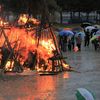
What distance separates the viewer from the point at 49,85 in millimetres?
16047

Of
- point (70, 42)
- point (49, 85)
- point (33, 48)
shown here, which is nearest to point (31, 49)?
point (33, 48)

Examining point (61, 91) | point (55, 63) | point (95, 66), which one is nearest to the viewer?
point (61, 91)

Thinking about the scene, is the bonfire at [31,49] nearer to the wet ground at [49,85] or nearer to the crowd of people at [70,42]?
the wet ground at [49,85]

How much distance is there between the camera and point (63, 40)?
108 feet

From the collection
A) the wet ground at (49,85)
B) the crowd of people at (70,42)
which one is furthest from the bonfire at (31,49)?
the crowd of people at (70,42)

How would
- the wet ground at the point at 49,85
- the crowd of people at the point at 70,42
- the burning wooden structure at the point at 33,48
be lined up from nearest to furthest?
the wet ground at the point at 49,85 < the burning wooden structure at the point at 33,48 < the crowd of people at the point at 70,42

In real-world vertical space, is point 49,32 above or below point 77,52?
above

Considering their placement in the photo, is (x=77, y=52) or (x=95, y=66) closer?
(x=95, y=66)

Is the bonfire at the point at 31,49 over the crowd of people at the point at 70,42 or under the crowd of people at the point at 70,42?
over

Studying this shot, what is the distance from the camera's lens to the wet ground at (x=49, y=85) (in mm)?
13727

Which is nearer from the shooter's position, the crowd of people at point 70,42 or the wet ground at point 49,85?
the wet ground at point 49,85

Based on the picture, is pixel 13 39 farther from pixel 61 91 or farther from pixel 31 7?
pixel 61 91

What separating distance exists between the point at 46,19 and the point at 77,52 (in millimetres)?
11027

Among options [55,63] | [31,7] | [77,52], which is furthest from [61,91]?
[77,52]
